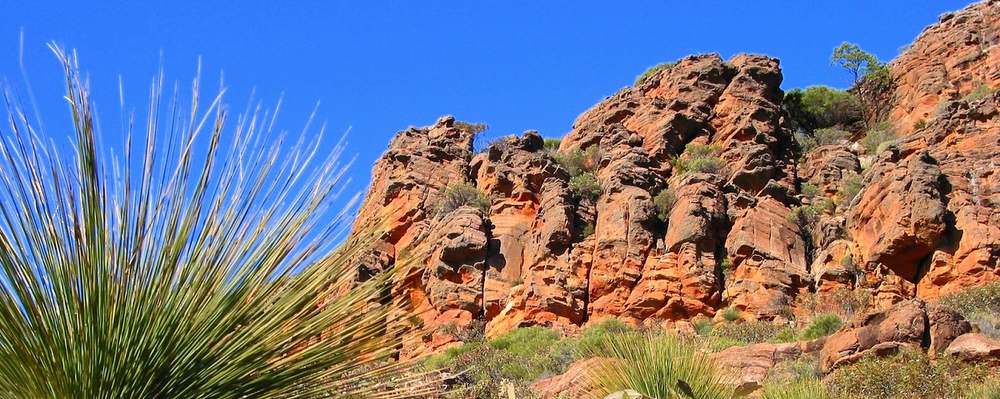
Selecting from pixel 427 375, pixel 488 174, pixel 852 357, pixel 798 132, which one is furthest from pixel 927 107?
pixel 427 375

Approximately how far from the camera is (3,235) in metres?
3.44

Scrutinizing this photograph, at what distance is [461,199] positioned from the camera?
3225cm

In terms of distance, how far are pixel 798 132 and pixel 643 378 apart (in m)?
33.0

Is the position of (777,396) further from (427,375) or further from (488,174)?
(488,174)

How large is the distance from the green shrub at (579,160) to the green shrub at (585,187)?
7.92 ft

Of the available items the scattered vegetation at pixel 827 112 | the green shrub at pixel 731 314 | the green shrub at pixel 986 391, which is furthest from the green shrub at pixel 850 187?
the green shrub at pixel 986 391

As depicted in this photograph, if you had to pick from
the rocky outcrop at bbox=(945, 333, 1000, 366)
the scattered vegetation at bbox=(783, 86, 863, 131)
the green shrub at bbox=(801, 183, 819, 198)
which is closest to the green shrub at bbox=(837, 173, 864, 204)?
the green shrub at bbox=(801, 183, 819, 198)

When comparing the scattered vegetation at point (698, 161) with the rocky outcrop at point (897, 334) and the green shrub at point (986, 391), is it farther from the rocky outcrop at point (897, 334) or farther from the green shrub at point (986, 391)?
the green shrub at point (986, 391)

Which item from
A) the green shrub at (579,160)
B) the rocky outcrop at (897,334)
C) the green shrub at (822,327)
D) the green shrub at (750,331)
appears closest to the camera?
the rocky outcrop at (897,334)

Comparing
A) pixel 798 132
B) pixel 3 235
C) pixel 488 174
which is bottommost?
pixel 3 235

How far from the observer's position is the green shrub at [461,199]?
3183 cm

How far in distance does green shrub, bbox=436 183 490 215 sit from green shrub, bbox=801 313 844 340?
1340cm

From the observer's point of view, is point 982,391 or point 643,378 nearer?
point 643,378

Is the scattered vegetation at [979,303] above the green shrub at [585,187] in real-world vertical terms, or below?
below
